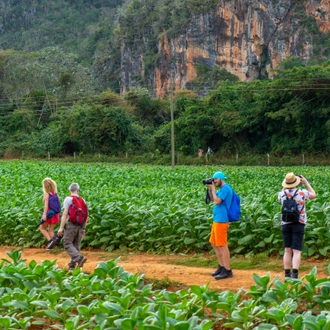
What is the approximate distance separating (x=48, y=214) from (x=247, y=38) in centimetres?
6758

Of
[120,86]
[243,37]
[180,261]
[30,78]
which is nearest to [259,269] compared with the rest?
[180,261]

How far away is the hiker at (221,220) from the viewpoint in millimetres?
8984

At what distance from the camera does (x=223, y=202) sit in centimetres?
905

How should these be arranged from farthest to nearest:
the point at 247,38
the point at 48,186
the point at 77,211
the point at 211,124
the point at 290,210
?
the point at 247,38, the point at 211,124, the point at 48,186, the point at 77,211, the point at 290,210

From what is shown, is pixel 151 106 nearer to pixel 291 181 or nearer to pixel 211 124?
pixel 211 124

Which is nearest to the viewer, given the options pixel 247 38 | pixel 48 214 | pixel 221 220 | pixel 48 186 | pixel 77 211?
pixel 221 220

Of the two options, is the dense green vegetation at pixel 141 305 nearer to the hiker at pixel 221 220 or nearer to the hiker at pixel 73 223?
the hiker at pixel 221 220

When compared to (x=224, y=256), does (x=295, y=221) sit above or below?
above

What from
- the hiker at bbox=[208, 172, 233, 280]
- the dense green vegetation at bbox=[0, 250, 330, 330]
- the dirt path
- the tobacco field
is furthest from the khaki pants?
the dense green vegetation at bbox=[0, 250, 330, 330]

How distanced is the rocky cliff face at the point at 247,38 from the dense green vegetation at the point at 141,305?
217 ft

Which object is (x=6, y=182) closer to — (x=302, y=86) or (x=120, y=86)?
(x=302, y=86)

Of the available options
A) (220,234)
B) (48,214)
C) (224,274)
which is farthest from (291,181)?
(48,214)

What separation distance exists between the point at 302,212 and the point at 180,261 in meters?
3.09

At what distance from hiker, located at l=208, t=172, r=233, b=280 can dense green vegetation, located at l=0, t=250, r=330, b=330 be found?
2.09 m
